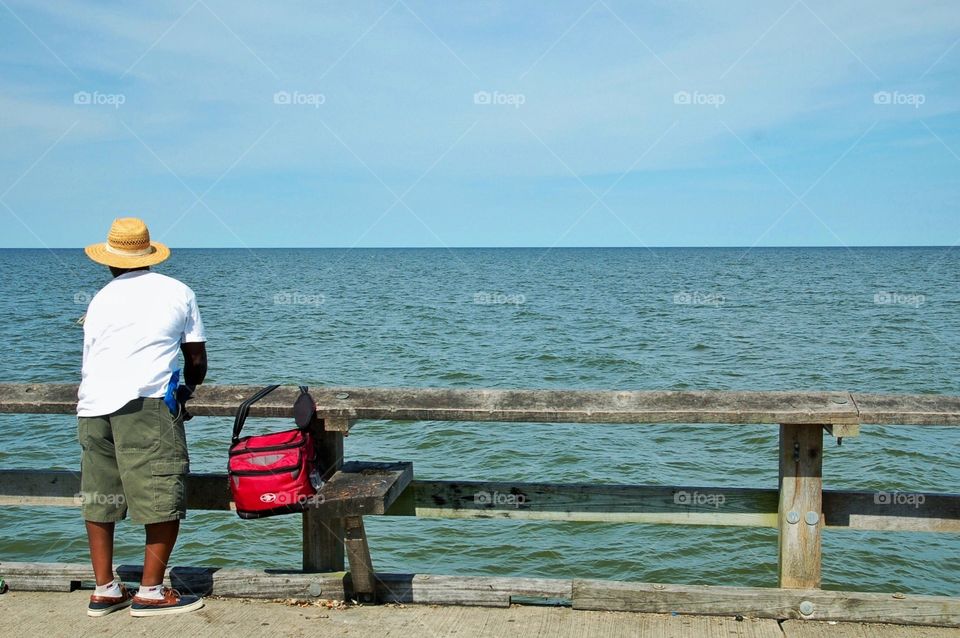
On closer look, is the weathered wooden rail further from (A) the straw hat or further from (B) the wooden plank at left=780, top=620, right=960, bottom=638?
(A) the straw hat

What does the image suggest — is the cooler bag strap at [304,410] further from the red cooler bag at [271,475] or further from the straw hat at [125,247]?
the straw hat at [125,247]

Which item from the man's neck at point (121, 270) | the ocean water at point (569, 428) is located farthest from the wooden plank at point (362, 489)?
the ocean water at point (569, 428)

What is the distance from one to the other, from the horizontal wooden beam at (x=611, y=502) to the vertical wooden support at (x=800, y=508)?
127 millimetres

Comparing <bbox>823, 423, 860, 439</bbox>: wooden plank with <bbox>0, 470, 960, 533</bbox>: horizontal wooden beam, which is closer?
<bbox>823, 423, 860, 439</bbox>: wooden plank

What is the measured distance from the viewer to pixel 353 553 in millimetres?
3721

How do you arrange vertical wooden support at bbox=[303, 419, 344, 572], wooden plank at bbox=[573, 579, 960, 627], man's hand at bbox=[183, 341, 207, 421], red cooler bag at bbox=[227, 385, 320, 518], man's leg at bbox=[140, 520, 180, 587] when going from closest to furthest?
wooden plank at bbox=[573, 579, 960, 627] → red cooler bag at bbox=[227, 385, 320, 518] → man's leg at bbox=[140, 520, 180, 587] → man's hand at bbox=[183, 341, 207, 421] → vertical wooden support at bbox=[303, 419, 344, 572]

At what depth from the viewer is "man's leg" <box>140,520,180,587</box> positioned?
149 inches

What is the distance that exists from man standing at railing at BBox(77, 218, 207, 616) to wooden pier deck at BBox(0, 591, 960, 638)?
14cm

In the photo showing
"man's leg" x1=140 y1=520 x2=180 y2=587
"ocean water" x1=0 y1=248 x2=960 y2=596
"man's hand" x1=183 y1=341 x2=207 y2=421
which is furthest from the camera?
"ocean water" x1=0 y1=248 x2=960 y2=596

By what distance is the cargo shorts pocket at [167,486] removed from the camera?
3.70 metres

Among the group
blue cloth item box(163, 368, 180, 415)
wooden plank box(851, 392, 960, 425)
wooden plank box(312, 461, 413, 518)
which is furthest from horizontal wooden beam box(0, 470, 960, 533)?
blue cloth item box(163, 368, 180, 415)

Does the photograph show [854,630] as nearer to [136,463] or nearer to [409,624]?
[409,624]

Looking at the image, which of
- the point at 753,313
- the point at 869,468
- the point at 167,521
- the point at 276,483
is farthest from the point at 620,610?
the point at 753,313

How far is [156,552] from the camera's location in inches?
149
